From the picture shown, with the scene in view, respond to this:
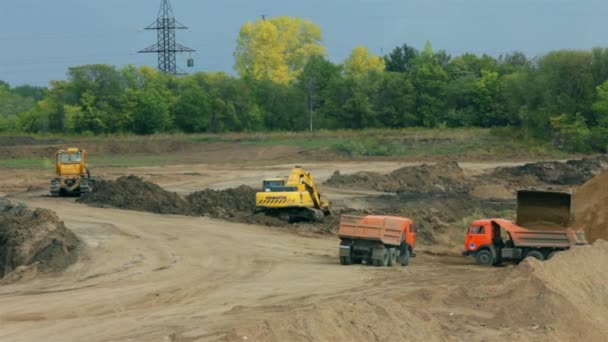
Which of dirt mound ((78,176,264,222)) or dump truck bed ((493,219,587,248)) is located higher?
dump truck bed ((493,219,587,248))

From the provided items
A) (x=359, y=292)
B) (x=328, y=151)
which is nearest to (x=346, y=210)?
(x=359, y=292)

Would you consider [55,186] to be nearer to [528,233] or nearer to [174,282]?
[174,282]

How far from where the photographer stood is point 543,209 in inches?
1131

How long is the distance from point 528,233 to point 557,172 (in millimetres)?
30267

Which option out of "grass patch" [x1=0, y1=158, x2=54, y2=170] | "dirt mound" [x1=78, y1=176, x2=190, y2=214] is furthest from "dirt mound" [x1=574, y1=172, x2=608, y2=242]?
"grass patch" [x1=0, y1=158, x2=54, y2=170]

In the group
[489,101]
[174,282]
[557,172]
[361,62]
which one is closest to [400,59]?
[361,62]

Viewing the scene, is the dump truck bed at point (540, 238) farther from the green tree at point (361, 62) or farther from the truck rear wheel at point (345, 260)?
the green tree at point (361, 62)

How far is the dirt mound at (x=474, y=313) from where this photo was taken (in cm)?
1483

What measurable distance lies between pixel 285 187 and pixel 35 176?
101 ft

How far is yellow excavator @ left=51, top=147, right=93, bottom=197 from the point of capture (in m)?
46.9

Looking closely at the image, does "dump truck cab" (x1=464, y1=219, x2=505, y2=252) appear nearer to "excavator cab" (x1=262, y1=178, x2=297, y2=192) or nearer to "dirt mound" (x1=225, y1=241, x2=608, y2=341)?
"dirt mound" (x1=225, y1=241, x2=608, y2=341)

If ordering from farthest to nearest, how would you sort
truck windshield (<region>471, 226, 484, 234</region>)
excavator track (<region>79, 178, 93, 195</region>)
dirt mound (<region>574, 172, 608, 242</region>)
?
excavator track (<region>79, 178, 93, 195</region>) → dirt mound (<region>574, 172, 608, 242</region>) → truck windshield (<region>471, 226, 484, 234</region>)

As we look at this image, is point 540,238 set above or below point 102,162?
above

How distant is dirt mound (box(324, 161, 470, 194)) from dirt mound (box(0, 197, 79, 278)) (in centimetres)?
2497
